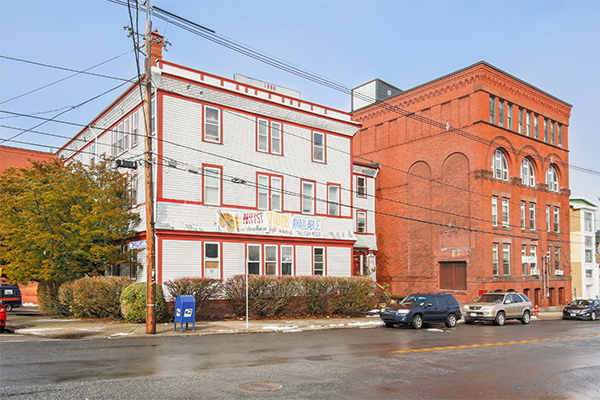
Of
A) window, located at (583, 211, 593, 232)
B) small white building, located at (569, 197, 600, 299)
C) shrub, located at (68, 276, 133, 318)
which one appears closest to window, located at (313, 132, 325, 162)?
shrub, located at (68, 276, 133, 318)

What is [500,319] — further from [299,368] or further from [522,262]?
[299,368]

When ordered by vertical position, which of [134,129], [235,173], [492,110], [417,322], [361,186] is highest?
[492,110]

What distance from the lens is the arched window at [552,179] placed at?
45812 millimetres

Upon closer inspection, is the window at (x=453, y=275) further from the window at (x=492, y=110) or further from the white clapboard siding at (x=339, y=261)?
the window at (x=492, y=110)

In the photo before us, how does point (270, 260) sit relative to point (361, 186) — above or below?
below

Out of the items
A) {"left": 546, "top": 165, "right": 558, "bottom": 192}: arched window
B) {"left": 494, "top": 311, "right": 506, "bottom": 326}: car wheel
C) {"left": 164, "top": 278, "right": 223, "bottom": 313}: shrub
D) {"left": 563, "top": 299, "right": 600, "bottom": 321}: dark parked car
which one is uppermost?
{"left": 546, "top": 165, "right": 558, "bottom": 192}: arched window

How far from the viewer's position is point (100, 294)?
2227 cm

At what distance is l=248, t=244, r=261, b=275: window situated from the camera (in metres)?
27.1

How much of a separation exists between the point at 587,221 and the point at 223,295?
148 ft

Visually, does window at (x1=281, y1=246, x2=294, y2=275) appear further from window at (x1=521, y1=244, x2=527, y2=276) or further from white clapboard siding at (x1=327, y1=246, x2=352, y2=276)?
window at (x1=521, y1=244, x2=527, y2=276)

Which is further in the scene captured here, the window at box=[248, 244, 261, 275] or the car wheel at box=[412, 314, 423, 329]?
the window at box=[248, 244, 261, 275]

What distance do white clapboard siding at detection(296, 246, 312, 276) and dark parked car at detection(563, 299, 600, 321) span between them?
56.7 ft

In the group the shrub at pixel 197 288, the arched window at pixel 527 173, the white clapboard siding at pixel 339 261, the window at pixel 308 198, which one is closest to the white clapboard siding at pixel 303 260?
the white clapboard siding at pixel 339 261

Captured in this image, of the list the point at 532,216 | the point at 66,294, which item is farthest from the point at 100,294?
the point at 532,216
